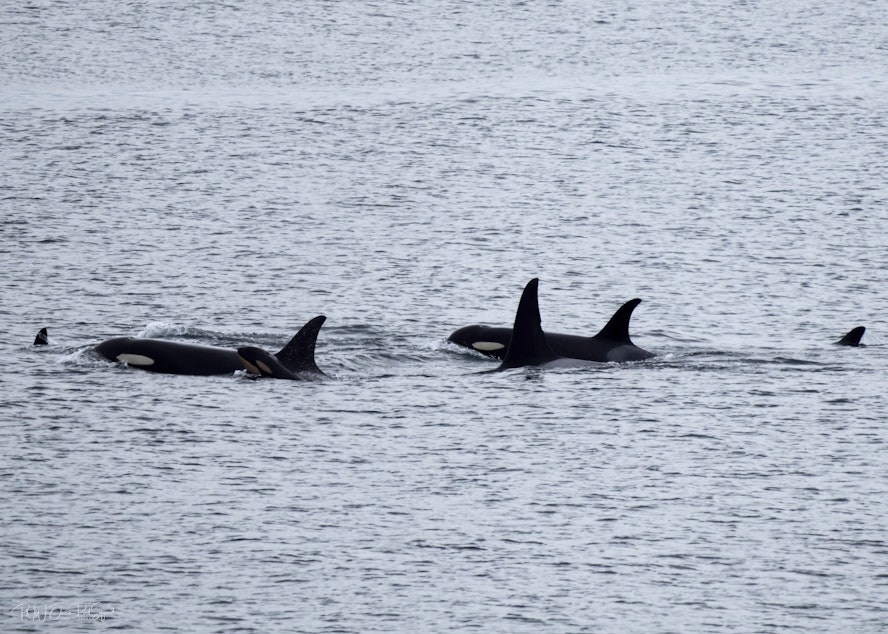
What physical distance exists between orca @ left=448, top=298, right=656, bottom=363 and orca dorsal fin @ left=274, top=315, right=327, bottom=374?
315 cm

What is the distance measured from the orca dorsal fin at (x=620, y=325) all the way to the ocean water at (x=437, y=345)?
542 millimetres

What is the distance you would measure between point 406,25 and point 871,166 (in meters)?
32.0

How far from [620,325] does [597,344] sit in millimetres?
569

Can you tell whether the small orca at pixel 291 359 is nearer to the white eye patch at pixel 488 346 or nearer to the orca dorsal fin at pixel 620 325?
the white eye patch at pixel 488 346

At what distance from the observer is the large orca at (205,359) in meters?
23.2

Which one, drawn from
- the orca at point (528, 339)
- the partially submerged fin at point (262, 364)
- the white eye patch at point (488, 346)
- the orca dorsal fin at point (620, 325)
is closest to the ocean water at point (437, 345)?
the partially submerged fin at point (262, 364)

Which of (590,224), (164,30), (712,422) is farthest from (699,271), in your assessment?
(164,30)

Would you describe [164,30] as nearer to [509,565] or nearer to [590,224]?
[590,224]

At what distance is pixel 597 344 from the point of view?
25.1 meters

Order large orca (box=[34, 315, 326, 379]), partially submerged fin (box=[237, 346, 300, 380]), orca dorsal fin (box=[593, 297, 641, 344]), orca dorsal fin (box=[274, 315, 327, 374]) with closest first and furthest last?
orca dorsal fin (box=[274, 315, 327, 374]) < partially submerged fin (box=[237, 346, 300, 380]) < large orca (box=[34, 315, 326, 379]) < orca dorsal fin (box=[593, 297, 641, 344])

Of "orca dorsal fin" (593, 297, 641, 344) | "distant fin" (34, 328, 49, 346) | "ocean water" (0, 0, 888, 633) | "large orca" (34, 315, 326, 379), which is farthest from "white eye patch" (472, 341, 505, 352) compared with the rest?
"distant fin" (34, 328, 49, 346)

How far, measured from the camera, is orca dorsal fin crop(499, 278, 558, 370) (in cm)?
2370

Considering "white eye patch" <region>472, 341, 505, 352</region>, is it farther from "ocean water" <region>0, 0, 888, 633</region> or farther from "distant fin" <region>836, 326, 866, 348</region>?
"distant fin" <region>836, 326, 866, 348</region>

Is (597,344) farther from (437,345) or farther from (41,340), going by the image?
(41,340)
